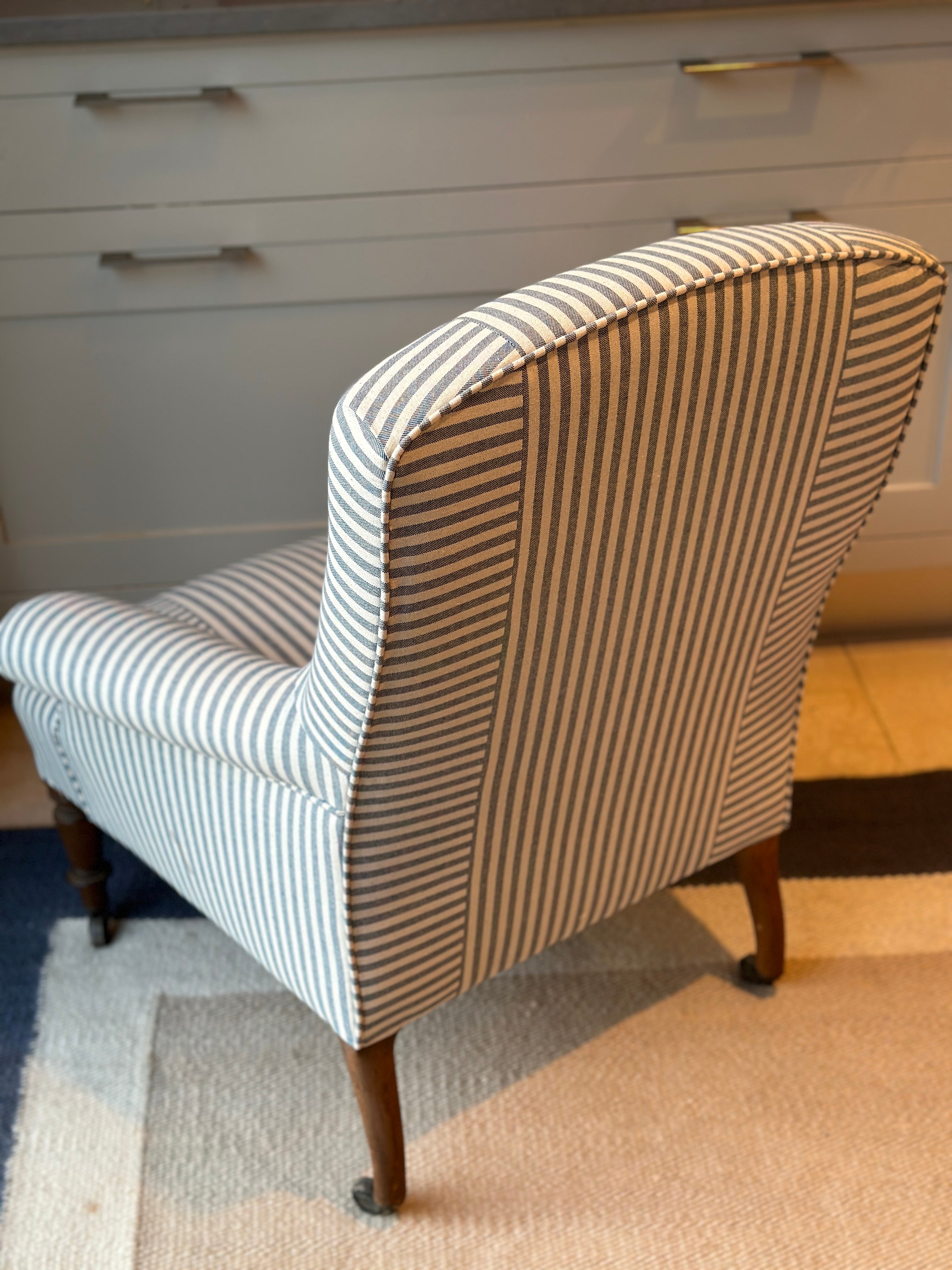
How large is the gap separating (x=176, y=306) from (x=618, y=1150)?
1.16 metres

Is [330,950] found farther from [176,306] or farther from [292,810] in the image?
[176,306]

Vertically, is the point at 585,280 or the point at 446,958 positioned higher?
the point at 585,280

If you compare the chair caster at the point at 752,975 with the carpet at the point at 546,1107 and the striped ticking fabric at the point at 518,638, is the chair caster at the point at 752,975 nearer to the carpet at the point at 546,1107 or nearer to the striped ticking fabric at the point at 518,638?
the carpet at the point at 546,1107

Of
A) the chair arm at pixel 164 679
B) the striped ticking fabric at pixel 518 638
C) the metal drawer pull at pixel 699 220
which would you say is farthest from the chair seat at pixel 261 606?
the metal drawer pull at pixel 699 220

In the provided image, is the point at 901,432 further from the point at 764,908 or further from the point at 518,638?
the point at 764,908

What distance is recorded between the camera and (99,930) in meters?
1.39

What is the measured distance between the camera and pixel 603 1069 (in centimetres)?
123

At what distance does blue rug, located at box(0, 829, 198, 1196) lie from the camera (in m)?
1.28

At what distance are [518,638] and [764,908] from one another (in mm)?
656

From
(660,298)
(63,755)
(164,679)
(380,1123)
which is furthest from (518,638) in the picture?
(63,755)

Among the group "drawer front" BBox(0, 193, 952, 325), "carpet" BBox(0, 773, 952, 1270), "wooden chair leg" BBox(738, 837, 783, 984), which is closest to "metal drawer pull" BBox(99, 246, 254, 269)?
"drawer front" BBox(0, 193, 952, 325)

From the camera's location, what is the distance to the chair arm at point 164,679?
879 mm

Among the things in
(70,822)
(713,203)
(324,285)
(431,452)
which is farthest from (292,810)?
(713,203)

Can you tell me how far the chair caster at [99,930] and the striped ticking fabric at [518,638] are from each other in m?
0.23
